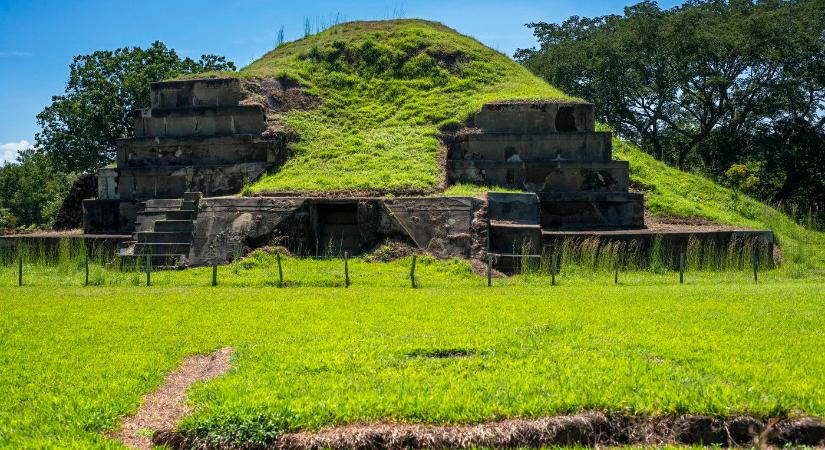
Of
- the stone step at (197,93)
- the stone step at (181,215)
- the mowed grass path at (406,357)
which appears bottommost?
the mowed grass path at (406,357)

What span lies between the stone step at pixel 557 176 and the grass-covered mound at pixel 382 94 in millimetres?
1709

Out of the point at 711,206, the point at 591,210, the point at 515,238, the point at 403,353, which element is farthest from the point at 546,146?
the point at 403,353

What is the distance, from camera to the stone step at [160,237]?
1816 cm

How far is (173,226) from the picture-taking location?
18.5 metres

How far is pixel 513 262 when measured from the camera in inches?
664

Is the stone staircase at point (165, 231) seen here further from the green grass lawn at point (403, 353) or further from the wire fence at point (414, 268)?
the green grass lawn at point (403, 353)

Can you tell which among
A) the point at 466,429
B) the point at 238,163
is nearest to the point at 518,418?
the point at 466,429

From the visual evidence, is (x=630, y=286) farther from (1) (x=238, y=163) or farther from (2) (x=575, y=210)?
(1) (x=238, y=163)

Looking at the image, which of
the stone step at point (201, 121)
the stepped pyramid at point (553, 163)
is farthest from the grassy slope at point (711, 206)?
the stone step at point (201, 121)

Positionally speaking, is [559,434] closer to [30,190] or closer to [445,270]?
[445,270]

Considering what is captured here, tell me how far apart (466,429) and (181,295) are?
358 inches

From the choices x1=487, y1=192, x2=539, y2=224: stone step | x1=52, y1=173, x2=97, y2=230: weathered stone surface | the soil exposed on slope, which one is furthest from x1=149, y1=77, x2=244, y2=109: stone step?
the soil exposed on slope

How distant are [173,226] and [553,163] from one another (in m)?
10.0

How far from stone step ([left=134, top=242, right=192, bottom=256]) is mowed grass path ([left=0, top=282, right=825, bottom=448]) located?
202 inches
